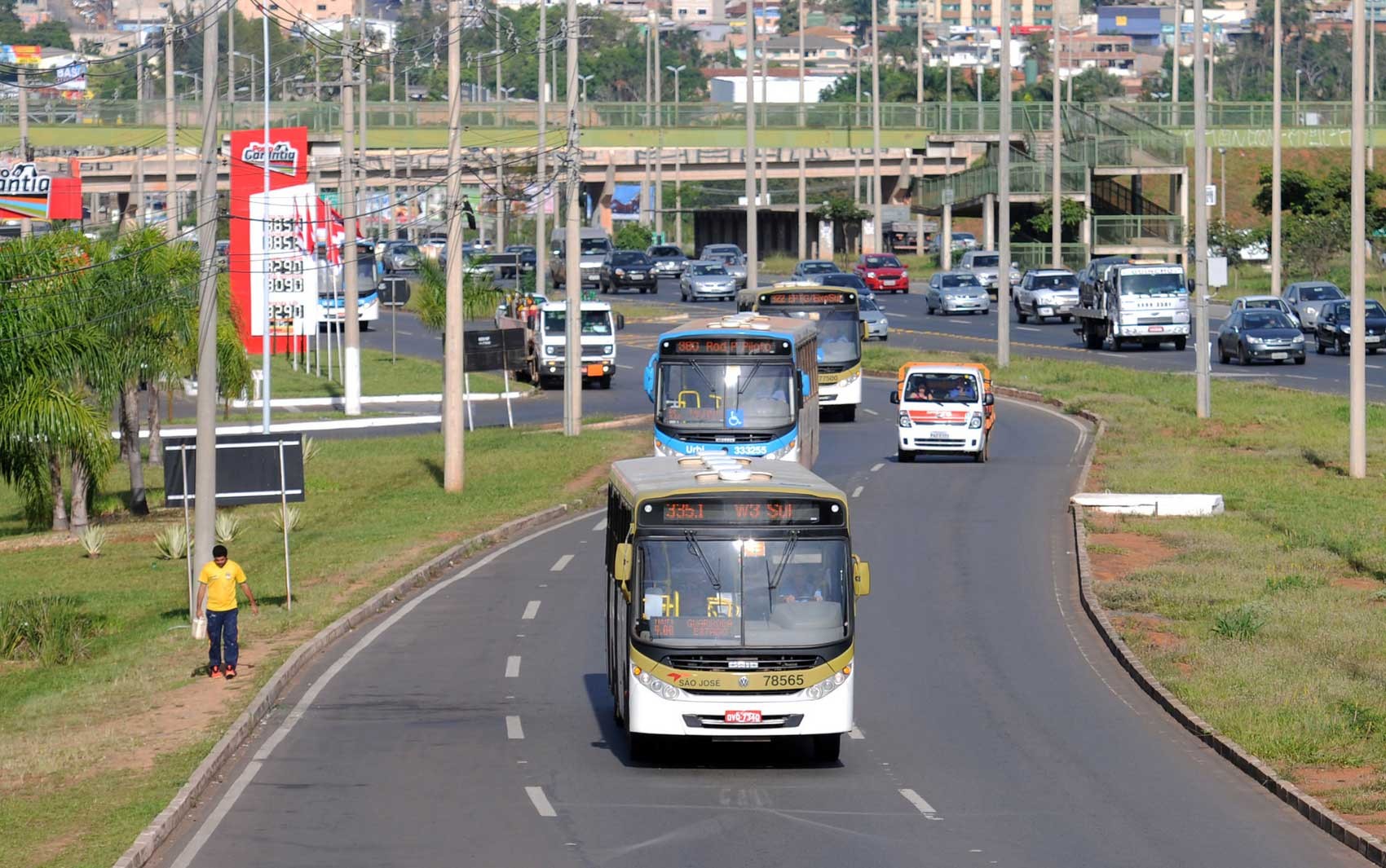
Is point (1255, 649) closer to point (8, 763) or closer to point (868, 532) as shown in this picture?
point (868, 532)

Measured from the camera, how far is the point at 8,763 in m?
17.7

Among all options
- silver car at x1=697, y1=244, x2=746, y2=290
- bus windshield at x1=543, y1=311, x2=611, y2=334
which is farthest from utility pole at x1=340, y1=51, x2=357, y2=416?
silver car at x1=697, y1=244, x2=746, y2=290

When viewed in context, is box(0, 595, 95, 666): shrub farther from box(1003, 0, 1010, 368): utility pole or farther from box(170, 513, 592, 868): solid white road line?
box(1003, 0, 1010, 368): utility pole

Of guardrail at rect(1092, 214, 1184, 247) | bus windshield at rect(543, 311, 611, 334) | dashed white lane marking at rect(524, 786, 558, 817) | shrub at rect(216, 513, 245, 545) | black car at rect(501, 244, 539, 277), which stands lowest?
shrub at rect(216, 513, 245, 545)

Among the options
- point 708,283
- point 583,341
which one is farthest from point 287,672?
point 708,283

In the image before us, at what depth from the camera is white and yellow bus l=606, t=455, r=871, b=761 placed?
1623cm

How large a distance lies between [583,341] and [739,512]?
41362 mm

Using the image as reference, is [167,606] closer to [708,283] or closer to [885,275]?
[708,283]

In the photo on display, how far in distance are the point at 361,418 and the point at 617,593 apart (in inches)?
1432

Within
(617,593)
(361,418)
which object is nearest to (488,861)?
(617,593)

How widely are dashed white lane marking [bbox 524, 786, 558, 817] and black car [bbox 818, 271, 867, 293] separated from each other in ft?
185

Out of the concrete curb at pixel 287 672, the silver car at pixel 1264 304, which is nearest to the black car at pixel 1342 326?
the silver car at pixel 1264 304

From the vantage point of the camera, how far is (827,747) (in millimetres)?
17125

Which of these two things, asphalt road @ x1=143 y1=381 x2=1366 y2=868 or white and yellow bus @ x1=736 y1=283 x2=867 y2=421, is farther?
white and yellow bus @ x1=736 y1=283 x2=867 y2=421
